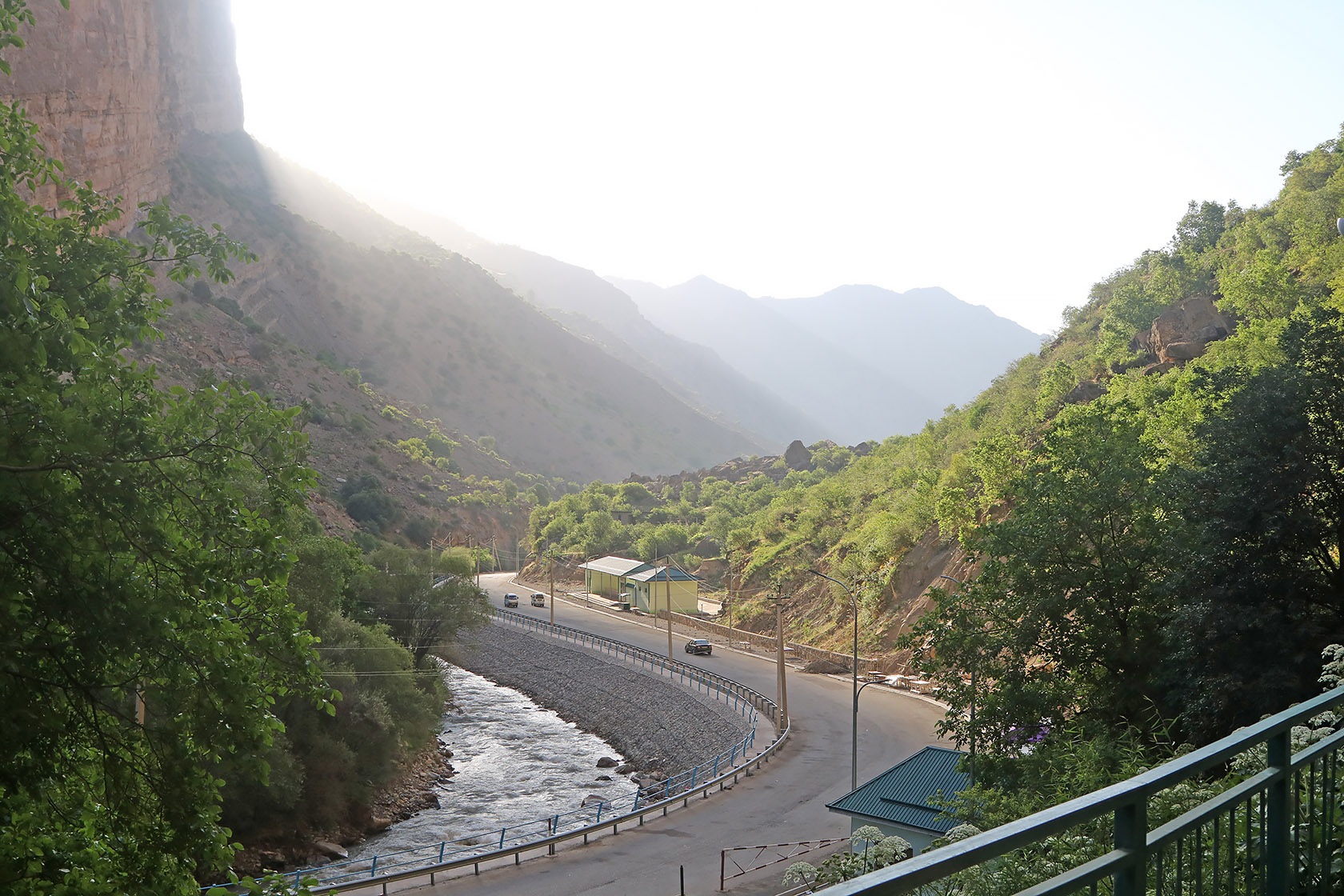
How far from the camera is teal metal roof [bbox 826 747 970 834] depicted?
2173 centimetres

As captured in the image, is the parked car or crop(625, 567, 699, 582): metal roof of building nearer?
the parked car

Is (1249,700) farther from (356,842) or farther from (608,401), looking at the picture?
(608,401)

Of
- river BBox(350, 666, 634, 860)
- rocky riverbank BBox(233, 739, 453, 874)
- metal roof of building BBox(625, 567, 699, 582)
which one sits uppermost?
metal roof of building BBox(625, 567, 699, 582)

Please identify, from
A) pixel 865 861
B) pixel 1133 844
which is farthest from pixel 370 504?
pixel 1133 844

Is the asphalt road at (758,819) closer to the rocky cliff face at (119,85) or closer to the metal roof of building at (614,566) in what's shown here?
the metal roof of building at (614,566)

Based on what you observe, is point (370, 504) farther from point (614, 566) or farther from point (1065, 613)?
point (1065, 613)

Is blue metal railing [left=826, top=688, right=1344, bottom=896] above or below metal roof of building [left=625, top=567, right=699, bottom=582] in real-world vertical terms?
above

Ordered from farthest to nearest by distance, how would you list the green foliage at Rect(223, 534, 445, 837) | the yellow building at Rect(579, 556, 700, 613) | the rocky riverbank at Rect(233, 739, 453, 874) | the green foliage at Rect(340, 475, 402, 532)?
the green foliage at Rect(340, 475, 402, 532) → the yellow building at Rect(579, 556, 700, 613) → the green foliage at Rect(223, 534, 445, 837) → the rocky riverbank at Rect(233, 739, 453, 874)

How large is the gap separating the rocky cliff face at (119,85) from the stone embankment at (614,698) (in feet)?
115

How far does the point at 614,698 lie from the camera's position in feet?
173

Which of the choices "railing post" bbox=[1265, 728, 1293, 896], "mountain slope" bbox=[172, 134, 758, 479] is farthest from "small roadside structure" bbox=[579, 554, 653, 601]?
"railing post" bbox=[1265, 728, 1293, 896]

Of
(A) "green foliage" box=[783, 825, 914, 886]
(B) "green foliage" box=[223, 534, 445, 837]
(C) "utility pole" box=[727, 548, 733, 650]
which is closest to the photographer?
(A) "green foliage" box=[783, 825, 914, 886]

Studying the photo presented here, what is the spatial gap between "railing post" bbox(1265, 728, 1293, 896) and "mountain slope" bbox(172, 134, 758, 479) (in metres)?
119

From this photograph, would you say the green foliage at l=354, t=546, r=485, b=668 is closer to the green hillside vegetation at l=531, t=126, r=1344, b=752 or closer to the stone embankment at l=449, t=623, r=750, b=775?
the stone embankment at l=449, t=623, r=750, b=775
